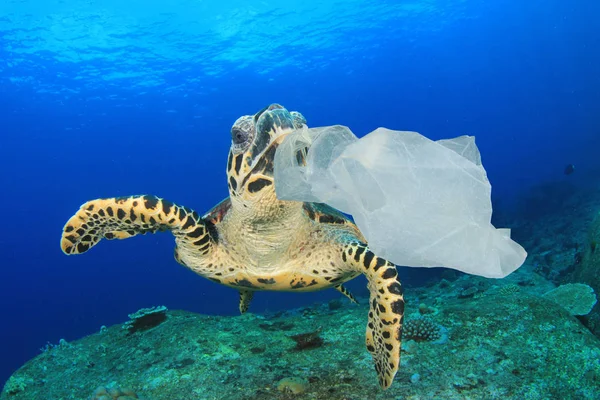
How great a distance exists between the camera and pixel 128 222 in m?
3.07

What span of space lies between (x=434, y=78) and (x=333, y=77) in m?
22.7

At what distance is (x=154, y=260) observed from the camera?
70.2 metres

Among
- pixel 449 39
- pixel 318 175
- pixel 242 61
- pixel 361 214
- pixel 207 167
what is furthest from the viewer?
pixel 207 167

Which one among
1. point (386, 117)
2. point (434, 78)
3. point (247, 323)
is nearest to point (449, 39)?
point (434, 78)

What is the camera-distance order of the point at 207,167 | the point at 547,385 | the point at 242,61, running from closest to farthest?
the point at 547,385 < the point at 242,61 < the point at 207,167

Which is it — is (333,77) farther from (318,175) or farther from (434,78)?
(318,175)

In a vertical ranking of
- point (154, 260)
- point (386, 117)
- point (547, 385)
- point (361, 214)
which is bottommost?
point (154, 260)

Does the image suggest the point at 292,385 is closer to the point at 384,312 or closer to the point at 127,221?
the point at 384,312

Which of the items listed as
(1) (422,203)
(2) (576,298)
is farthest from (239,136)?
(2) (576,298)

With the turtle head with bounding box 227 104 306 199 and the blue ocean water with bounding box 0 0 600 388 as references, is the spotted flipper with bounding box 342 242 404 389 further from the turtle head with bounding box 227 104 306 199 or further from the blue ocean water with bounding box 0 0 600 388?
the blue ocean water with bounding box 0 0 600 388

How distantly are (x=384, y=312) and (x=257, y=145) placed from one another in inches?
67.9

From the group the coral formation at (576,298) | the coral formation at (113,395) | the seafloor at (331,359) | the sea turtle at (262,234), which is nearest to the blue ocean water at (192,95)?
the coral formation at (576,298)

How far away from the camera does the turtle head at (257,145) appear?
7.81 feet

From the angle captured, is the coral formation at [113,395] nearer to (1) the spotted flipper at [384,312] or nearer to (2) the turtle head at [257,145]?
(2) the turtle head at [257,145]
